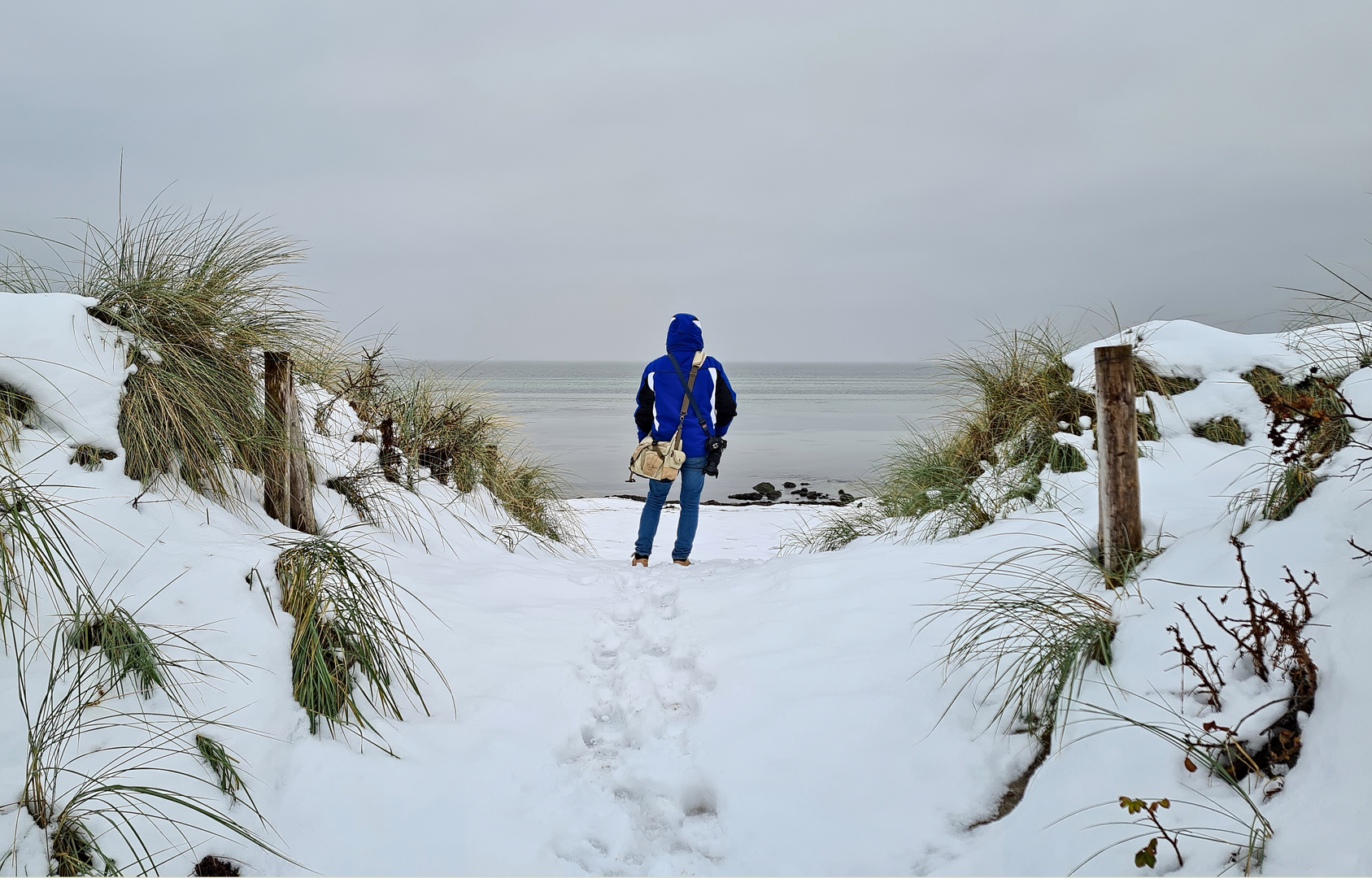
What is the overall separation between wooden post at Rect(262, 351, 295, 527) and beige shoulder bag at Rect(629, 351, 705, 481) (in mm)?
2778

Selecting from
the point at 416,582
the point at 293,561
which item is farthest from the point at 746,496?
the point at 293,561

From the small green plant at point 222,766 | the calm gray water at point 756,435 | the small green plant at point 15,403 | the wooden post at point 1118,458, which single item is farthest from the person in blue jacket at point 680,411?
the small green plant at point 222,766

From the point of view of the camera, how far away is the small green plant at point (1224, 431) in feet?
19.0

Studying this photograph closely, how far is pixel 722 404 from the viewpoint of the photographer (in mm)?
6820

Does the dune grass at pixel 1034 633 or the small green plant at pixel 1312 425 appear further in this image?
the dune grass at pixel 1034 633

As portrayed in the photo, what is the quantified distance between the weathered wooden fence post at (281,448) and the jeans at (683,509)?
2.85m

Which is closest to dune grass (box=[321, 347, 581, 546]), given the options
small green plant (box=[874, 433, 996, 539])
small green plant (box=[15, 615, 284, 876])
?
small green plant (box=[15, 615, 284, 876])

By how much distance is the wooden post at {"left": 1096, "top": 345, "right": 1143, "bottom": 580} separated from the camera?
3596 mm

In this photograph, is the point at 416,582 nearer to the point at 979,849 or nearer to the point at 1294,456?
the point at 979,849

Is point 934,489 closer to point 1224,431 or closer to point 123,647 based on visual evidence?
point 1224,431

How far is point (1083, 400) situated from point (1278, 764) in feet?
15.7

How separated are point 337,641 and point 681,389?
3.95m

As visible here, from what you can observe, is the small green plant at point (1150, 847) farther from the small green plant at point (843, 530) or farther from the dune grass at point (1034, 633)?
the small green plant at point (843, 530)

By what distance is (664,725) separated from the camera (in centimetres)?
341
